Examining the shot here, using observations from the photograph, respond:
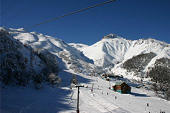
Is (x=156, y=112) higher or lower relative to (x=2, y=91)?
lower

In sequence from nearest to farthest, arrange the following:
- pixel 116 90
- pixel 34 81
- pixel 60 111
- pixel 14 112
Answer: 1. pixel 14 112
2. pixel 60 111
3. pixel 34 81
4. pixel 116 90

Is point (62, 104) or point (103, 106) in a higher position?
point (62, 104)

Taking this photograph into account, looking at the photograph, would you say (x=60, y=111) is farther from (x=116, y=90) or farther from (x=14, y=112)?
(x=116, y=90)

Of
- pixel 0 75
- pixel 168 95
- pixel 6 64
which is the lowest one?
pixel 168 95

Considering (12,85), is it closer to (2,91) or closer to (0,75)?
(0,75)

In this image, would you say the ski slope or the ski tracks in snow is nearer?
the ski slope

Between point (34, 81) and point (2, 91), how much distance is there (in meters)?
20.7

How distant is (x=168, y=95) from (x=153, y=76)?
408 feet

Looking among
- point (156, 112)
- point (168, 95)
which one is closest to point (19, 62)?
point (156, 112)

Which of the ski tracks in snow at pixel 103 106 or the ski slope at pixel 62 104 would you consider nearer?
the ski slope at pixel 62 104

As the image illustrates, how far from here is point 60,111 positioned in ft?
86.6

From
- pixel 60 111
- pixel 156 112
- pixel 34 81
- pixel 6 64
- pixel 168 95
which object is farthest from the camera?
pixel 168 95

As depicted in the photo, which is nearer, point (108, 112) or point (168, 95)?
point (108, 112)

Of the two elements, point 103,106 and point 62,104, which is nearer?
point 103,106
